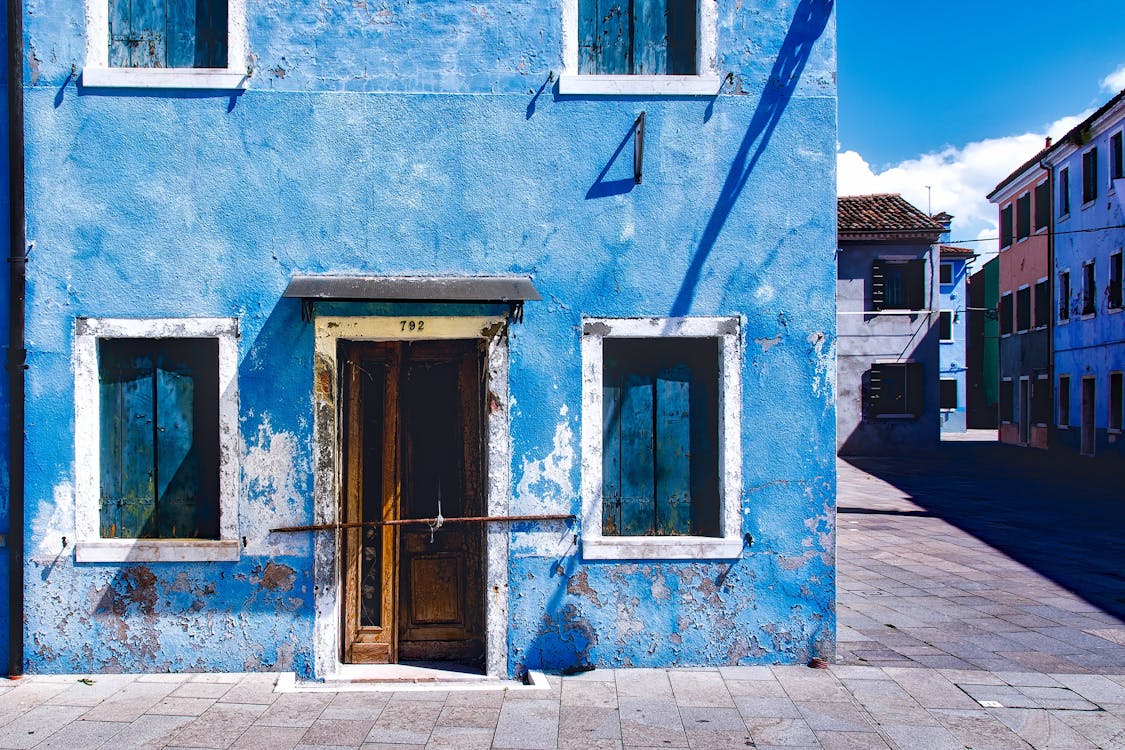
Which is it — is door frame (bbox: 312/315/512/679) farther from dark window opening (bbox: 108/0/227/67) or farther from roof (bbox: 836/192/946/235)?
roof (bbox: 836/192/946/235)

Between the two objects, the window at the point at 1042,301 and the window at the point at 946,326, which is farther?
the window at the point at 946,326

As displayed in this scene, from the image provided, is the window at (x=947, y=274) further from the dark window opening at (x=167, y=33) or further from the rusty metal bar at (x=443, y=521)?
the dark window opening at (x=167, y=33)

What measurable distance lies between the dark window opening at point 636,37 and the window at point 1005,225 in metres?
26.5

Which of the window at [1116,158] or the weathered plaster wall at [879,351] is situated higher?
the window at [1116,158]

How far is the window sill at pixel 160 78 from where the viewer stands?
550 cm

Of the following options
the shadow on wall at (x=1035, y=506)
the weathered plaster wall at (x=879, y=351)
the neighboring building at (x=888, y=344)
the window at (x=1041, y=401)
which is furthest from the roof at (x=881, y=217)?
the shadow on wall at (x=1035, y=506)

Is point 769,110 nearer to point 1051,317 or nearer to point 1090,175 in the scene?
point 1090,175

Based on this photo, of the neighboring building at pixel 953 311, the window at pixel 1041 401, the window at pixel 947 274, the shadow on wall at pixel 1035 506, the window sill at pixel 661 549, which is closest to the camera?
the window sill at pixel 661 549

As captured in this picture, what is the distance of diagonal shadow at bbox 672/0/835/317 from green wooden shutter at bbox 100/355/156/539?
12.7 feet

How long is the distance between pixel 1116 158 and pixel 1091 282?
11.3 feet

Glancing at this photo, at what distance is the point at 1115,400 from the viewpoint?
68.0 feet

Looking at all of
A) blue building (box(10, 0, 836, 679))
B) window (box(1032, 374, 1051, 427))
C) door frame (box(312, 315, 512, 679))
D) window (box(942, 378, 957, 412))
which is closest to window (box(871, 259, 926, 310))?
window (box(1032, 374, 1051, 427))

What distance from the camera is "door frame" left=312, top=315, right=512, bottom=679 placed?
553 cm

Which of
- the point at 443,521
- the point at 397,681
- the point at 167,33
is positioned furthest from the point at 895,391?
the point at 167,33
